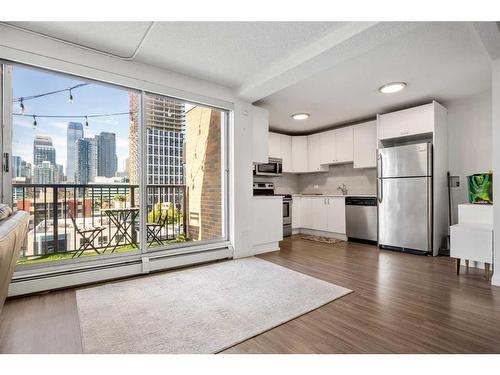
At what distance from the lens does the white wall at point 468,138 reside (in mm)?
3855

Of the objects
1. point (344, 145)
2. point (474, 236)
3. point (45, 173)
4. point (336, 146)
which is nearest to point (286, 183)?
point (336, 146)

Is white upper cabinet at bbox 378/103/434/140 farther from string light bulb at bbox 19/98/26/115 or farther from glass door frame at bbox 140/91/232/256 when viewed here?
string light bulb at bbox 19/98/26/115

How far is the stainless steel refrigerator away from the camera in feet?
12.5

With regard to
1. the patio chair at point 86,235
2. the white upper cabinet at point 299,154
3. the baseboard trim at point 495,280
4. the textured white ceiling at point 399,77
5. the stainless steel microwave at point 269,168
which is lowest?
the baseboard trim at point 495,280

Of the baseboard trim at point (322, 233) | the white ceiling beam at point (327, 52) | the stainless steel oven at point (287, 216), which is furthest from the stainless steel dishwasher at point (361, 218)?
the white ceiling beam at point (327, 52)

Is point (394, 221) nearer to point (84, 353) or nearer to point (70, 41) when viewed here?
point (84, 353)

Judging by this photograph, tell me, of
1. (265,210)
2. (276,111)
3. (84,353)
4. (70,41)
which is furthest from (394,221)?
(70,41)

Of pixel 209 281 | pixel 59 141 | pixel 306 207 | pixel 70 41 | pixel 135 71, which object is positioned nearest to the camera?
pixel 70 41

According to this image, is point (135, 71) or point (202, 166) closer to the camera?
point (135, 71)

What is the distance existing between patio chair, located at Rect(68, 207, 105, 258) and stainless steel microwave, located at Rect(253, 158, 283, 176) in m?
2.69

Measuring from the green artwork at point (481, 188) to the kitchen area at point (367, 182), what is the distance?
21.8 inches

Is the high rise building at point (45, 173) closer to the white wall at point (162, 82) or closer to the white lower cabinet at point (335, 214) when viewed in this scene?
the white wall at point (162, 82)

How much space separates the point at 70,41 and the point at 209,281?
278cm
